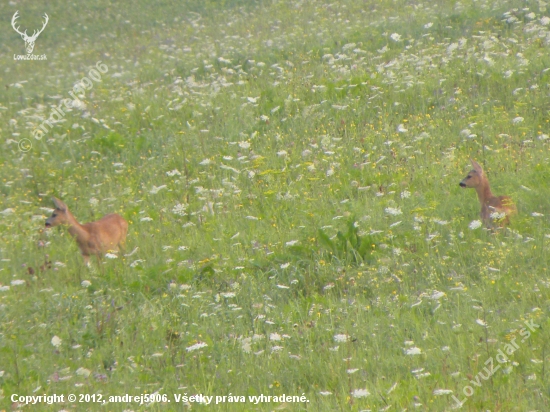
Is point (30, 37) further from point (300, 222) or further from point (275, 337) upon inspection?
point (275, 337)

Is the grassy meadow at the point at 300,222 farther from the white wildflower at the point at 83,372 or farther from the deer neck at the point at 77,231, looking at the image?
the deer neck at the point at 77,231

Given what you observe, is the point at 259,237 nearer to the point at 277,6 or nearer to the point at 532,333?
the point at 532,333

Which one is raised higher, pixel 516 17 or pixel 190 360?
pixel 516 17

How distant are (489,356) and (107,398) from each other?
105 inches

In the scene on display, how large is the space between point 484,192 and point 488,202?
0.21 m

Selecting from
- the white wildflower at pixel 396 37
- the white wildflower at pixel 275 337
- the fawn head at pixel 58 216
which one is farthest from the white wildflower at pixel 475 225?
the white wildflower at pixel 396 37

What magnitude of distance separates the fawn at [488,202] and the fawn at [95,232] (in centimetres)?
382

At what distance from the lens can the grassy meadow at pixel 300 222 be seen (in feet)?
19.0

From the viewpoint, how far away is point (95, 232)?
8.98 metres

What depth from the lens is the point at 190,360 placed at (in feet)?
20.4

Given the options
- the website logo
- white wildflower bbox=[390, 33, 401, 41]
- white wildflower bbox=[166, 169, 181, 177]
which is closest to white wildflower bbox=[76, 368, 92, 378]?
white wildflower bbox=[166, 169, 181, 177]

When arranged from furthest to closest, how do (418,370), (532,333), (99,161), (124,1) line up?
(124,1) → (99,161) → (532,333) → (418,370)

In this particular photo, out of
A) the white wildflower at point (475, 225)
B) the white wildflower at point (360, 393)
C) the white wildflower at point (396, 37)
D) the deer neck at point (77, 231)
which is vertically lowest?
the deer neck at point (77, 231)

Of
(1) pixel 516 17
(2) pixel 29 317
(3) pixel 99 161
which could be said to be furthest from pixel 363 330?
(1) pixel 516 17
